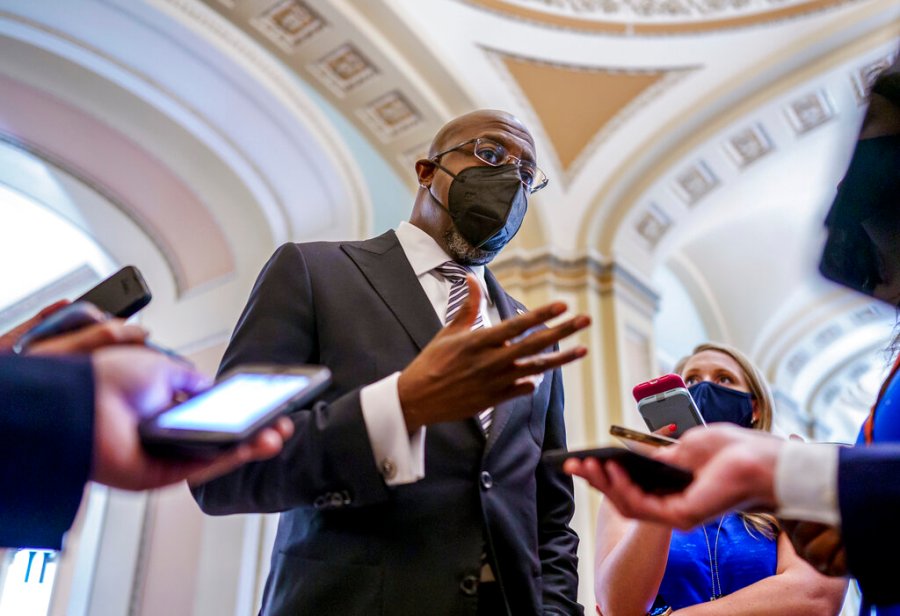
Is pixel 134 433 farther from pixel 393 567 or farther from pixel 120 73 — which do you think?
pixel 120 73

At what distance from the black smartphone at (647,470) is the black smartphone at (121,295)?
2.41ft

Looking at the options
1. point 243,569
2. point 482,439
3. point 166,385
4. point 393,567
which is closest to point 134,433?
point 166,385

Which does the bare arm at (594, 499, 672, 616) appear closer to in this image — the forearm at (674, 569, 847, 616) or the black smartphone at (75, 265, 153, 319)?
the forearm at (674, 569, 847, 616)

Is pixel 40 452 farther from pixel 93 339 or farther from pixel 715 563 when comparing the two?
pixel 715 563

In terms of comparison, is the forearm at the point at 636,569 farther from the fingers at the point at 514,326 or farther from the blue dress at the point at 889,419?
the fingers at the point at 514,326

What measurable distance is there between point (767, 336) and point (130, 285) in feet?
34.7

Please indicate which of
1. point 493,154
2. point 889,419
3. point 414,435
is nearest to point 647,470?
point 414,435

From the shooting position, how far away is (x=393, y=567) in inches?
56.6

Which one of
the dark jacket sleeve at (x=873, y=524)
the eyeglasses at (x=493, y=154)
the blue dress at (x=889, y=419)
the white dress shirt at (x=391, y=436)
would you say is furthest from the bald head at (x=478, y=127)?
the dark jacket sleeve at (x=873, y=524)

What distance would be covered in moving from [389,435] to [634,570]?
1004mm

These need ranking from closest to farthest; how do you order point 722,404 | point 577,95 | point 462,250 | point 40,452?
1. point 40,452
2. point 462,250
3. point 722,404
4. point 577,95

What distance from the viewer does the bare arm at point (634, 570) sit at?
1.97 metres

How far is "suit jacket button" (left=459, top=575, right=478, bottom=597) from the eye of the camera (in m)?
1.43

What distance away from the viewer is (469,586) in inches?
56.4
